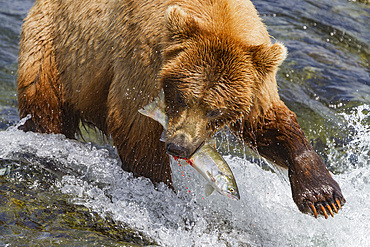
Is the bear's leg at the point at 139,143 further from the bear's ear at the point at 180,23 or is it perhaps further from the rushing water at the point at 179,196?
the bear's ear at the point at 180,23

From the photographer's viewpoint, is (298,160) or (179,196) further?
(179,196)

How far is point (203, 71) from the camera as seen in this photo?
138 inches

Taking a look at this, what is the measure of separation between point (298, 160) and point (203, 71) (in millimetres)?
1186

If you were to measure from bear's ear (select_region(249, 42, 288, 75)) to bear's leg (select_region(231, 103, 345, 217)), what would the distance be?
0.57 meters

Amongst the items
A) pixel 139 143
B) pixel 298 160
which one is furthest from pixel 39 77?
pixel 298 160

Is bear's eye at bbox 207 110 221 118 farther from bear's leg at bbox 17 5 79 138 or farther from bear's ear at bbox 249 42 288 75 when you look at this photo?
bear's leg at bbox 17 5 79 138

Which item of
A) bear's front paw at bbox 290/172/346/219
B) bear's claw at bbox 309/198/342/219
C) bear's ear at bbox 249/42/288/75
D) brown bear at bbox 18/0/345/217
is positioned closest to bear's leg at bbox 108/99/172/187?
brown bear at bbox 18/0/345/217

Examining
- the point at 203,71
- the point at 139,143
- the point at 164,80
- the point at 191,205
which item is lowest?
the point at 191,205

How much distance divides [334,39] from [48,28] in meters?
5.34

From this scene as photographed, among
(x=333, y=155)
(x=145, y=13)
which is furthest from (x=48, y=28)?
(x=333, y=155)

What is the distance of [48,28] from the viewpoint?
17.1 feet

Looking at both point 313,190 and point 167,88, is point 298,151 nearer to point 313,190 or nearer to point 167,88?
point 313,190

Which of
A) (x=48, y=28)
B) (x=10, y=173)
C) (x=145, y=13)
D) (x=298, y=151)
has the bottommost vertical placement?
(x=10, y=173)

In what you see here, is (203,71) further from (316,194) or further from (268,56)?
(316,194)
